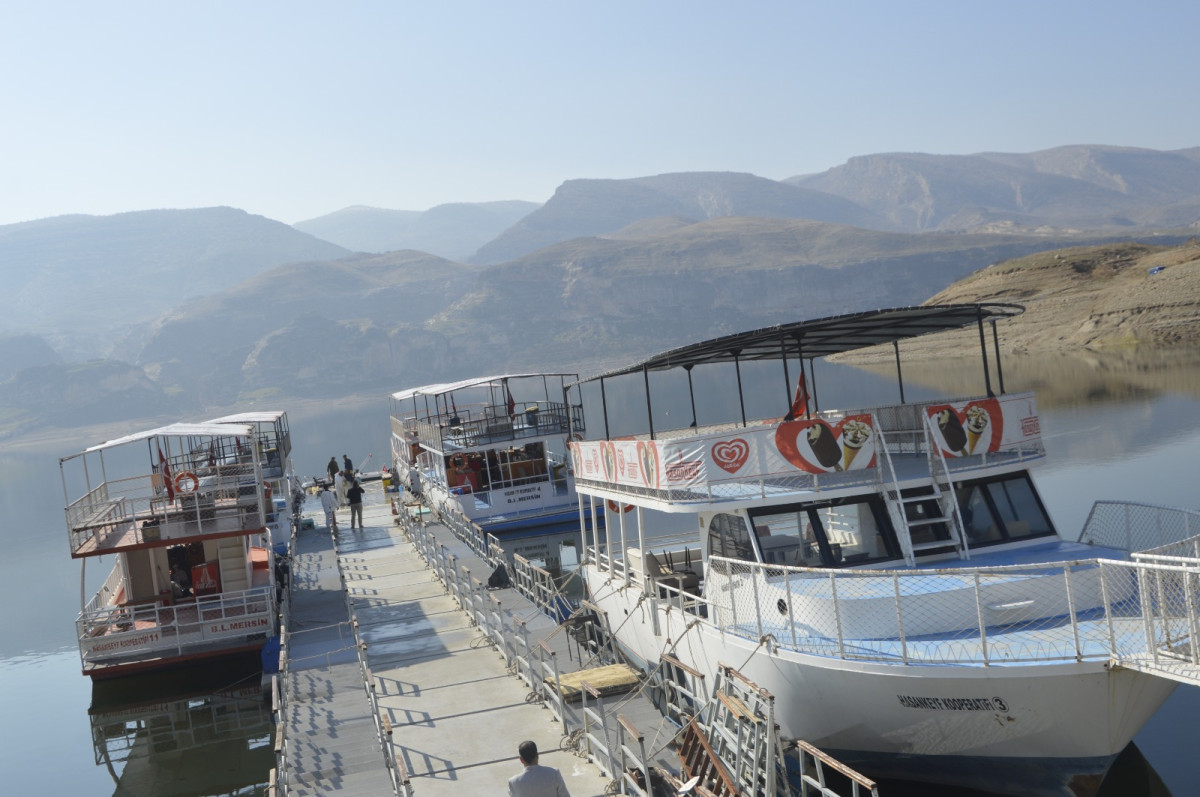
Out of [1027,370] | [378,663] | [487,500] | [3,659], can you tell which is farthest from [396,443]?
[1027,370]

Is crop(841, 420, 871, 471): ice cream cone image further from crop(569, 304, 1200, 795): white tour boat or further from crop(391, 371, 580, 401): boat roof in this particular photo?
crop(391, 371, 580, 401): boat roof

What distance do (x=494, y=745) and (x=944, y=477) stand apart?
8.06 m

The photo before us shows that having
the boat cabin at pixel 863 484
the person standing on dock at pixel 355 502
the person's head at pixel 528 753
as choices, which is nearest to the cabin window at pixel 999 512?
the boat cabin at pixel 863 484

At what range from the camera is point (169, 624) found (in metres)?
25.6

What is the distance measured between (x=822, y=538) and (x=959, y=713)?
402cm

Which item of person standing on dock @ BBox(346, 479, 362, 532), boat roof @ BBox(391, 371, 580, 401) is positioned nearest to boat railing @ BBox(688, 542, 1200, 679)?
boat roof @ BBox(391, 371, 580, 401)

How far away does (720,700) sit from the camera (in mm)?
15016

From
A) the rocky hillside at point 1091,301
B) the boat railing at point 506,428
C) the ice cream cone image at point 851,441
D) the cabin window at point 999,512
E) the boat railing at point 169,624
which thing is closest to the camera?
the ice cream cone image at point 851,441

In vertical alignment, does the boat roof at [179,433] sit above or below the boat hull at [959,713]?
above

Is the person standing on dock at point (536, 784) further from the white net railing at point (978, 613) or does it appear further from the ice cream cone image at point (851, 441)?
the ice cream cone image at point (851, 441)

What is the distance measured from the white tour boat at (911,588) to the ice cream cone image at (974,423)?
31mm

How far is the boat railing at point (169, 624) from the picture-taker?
82.7ft

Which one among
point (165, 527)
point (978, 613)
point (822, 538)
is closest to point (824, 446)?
point (822, 538)

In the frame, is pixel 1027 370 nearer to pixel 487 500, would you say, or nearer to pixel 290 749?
pixel 487 500
